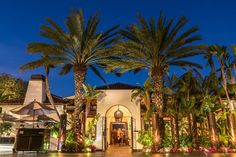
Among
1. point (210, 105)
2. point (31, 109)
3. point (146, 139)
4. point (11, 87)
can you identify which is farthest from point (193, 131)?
point (11, 87)

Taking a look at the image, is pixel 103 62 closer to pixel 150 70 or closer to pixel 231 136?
pixel 150 70

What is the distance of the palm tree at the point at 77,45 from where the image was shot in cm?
1656

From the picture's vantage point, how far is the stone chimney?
22.5 m

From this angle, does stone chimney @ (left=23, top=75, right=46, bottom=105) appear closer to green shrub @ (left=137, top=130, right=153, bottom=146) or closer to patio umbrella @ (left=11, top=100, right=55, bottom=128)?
patio umbrella @ (left=11, top=100, right=55, bottom=128)

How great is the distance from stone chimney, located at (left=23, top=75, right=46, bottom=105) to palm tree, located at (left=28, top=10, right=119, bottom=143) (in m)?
7.18

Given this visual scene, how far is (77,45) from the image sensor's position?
16453 mm

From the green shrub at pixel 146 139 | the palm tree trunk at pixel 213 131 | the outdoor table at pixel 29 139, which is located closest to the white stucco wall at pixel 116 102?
the green shrub at pixel 146 139

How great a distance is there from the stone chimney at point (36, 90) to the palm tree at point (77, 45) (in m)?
7.18

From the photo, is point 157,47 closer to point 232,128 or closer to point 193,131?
point 193,131

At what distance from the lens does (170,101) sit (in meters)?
17.4

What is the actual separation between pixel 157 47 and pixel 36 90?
1350cm

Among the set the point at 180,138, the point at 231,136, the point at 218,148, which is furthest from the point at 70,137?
the point at 231,136

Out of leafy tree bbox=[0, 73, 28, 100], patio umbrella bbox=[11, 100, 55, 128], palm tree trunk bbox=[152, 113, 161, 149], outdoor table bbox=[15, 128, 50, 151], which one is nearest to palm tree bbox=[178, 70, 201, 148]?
palm tree trunk bbox=[152, 113, 161, 149]

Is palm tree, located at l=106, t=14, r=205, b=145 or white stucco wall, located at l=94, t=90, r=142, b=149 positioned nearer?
palm tree, located at l=106, t=14, r=205, b=145
